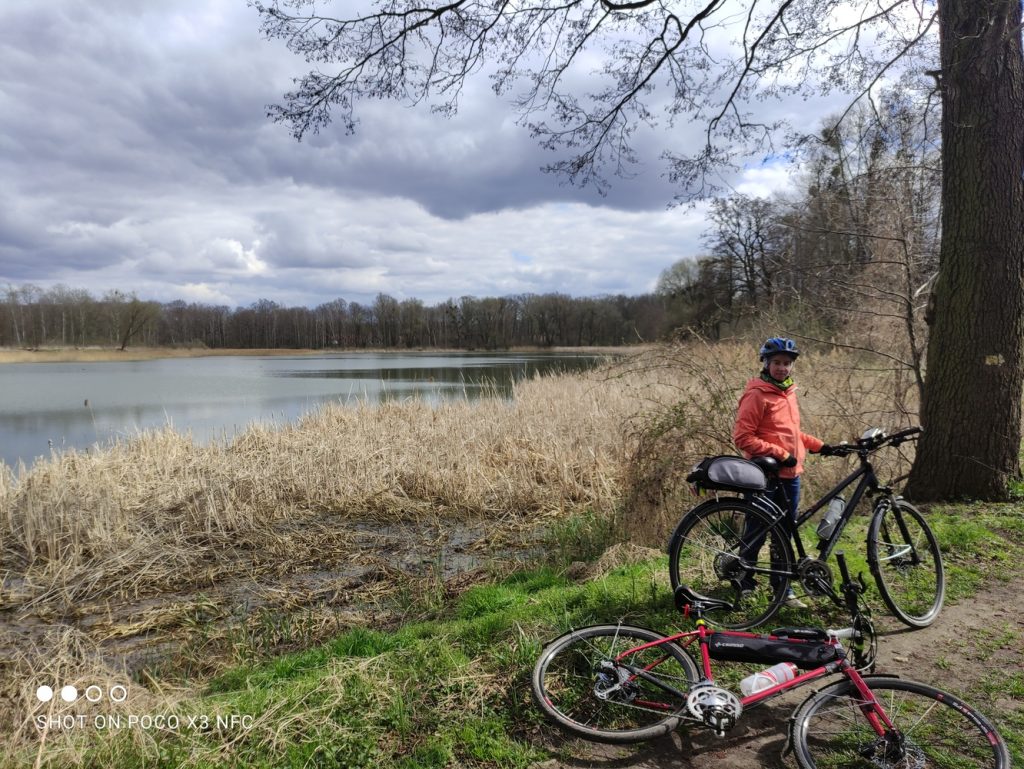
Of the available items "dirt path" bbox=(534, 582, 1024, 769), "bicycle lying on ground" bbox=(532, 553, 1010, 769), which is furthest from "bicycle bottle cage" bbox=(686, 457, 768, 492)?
"dirt path" bbox=(534, 582, 1024, 769)

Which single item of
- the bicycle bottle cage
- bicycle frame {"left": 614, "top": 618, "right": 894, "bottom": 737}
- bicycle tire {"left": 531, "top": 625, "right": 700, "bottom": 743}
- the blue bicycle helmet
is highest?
the blue bicycle helmet

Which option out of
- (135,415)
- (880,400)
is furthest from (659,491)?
(135,415)

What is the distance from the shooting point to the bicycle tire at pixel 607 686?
102 inches

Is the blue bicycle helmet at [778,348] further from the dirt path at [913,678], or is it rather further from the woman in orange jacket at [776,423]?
the dirt path at [913,678]

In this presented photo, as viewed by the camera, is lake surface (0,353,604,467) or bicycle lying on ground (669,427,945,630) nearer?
bicycle lying on ground (669,427,945,630)

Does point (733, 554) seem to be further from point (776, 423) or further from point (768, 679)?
point (768, 679)

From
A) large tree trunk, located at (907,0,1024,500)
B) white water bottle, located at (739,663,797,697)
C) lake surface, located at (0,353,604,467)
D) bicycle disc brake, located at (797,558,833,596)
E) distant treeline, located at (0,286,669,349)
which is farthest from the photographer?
distant treeline, located at (0,286,669,349)

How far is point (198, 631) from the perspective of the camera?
203 inches

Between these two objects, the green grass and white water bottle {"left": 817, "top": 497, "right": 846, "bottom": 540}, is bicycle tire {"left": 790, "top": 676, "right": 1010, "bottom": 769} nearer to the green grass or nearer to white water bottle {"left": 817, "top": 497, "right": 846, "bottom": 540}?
the green grass

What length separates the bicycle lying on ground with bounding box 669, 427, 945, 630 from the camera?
11.3 feet

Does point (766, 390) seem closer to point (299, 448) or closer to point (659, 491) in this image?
point (659, 491)

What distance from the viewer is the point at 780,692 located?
2.51 metres

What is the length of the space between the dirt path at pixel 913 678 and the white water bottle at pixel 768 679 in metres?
0.23

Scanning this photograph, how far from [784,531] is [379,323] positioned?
307ft
